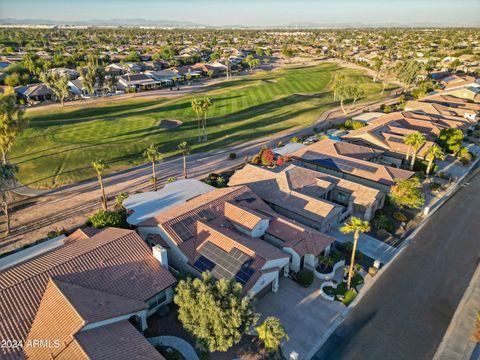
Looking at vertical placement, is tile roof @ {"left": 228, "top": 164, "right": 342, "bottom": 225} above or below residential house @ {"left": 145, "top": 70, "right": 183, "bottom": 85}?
below

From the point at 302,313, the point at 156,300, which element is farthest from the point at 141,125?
the point at 302,313

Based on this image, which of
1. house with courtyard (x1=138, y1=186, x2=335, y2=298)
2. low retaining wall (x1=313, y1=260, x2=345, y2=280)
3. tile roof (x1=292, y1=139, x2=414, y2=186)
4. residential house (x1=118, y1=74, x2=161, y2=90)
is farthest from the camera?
residential house (x1=118, y1=74, x2=161, y2=90)

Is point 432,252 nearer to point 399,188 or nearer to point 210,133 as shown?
point 399,188

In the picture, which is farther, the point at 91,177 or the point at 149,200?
the point at 91,177

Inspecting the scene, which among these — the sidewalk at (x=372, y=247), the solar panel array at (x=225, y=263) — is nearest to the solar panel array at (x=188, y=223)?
the solar panel array at (x=225, y=263)

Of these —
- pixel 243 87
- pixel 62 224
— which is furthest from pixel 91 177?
pixel 243 87

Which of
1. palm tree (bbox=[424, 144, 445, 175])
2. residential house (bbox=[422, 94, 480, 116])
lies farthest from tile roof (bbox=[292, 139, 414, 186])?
residential house (bbox=[422, 94, 480, 116])

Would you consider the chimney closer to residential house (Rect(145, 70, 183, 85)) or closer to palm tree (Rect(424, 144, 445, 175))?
palm tree (Rect(424, 144, 445, 175))
